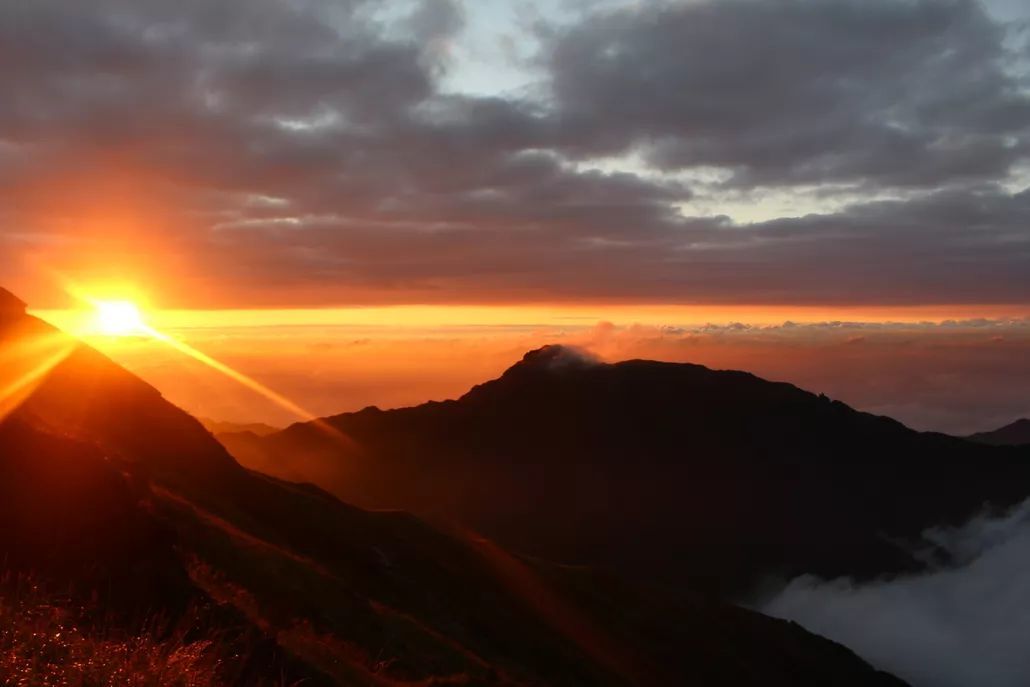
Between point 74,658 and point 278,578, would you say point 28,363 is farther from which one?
point 74,658

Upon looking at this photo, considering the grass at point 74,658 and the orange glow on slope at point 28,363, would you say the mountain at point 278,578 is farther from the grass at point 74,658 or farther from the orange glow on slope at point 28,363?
the orange glow on slope at point 28,363

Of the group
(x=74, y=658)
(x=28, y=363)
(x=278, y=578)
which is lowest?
(x=278, y=578)

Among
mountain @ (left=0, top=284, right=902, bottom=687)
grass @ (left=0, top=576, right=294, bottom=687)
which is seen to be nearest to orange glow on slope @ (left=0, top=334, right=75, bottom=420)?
mountain @ (left=0, top=284, right=902, bottom=687)

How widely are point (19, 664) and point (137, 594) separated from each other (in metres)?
9.46

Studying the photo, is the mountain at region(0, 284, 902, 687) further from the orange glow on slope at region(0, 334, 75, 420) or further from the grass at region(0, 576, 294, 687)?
the orange glow on slope at region(0, 334, 75, 420)

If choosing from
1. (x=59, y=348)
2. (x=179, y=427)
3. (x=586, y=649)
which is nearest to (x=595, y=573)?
(x=586, y=649)

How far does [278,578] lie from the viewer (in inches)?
1481

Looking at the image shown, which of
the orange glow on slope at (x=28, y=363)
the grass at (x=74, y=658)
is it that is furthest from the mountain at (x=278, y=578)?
the orange glow on slope at (x=28, y=363)

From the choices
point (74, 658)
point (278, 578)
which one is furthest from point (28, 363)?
point (74, 658)

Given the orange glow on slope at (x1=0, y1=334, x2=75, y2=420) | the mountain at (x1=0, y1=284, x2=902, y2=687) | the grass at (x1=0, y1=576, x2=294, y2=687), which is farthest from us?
the orange glow on slope at (x1=0, y1=334, x2=75, y2=420)

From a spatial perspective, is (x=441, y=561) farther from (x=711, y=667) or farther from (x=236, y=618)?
(x=236, y=618)

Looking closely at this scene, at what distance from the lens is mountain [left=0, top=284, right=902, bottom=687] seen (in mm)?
16719

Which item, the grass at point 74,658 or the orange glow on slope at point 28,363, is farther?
the orange glow on slope at point 28,363

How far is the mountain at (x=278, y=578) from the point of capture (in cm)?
1672
